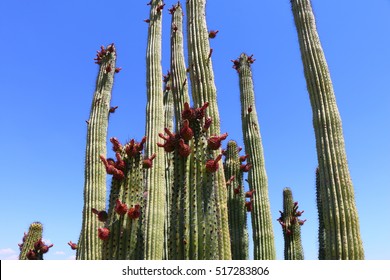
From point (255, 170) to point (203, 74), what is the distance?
3944mm

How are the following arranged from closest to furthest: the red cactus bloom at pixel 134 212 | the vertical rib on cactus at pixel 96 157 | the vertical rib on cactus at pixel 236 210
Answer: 1. the red cactus bloom at pixel 134 212
2. the vertical rib on cactus at pixel 96 157
3. the vertical rib on cactus at pixel 236 210

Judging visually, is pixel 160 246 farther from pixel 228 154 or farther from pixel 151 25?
pixel 151 25

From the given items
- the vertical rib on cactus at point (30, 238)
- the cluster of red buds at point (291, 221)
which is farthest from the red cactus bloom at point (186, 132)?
the cluster of red buds at point (291, 221)

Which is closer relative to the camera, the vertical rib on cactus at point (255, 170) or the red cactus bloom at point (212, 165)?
the red cactus bloom at point (212, 165)

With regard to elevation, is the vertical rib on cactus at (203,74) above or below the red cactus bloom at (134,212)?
above

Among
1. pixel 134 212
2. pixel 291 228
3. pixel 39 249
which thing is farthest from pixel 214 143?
pixel 291 228

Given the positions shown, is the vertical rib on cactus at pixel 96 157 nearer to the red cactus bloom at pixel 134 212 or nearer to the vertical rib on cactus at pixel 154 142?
the vertical rib on cactus at pixel 154 142

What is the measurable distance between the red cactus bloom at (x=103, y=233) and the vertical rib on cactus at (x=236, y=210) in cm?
386

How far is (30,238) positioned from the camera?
9180 mm

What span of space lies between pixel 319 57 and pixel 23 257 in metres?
7.01

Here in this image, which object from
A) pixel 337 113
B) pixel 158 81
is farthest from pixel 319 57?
pixel 158 81

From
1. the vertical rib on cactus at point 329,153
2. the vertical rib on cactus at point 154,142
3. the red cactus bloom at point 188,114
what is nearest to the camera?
the red cactus bloom at point 188,114

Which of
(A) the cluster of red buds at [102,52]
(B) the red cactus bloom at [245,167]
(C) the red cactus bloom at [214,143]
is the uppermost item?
(A) the cluster of red buds at [102,52]

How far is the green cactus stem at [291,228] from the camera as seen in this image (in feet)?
35.3
